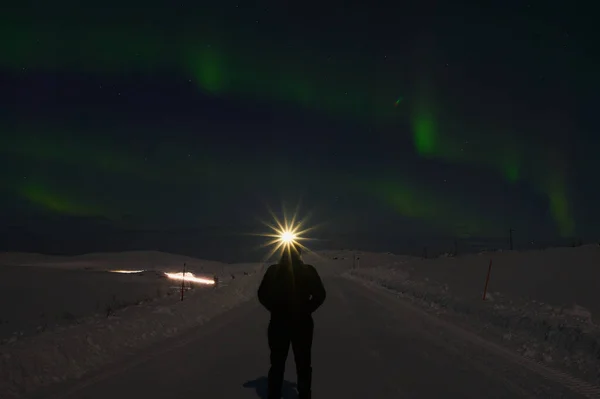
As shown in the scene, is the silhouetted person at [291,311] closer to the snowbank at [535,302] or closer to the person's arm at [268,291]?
the person's arm at [268,291]

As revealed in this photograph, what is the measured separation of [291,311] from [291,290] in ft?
0.85

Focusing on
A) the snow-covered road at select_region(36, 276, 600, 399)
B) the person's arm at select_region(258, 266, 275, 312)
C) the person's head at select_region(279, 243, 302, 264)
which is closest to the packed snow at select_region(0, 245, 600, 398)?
the snow-covered road at select_region(36, 276, 600, 399)

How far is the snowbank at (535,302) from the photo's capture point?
10219 mm

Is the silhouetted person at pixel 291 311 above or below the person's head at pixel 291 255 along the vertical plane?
below

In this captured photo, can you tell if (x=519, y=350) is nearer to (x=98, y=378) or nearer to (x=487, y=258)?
(x=98, y=378)

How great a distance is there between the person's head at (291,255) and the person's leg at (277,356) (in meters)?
0.79

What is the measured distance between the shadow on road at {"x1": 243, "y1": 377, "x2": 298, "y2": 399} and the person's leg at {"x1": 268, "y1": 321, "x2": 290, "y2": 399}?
53cm

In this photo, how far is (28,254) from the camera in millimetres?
148625

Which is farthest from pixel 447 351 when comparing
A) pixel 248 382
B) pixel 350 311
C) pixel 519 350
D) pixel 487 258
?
pixel 487 258

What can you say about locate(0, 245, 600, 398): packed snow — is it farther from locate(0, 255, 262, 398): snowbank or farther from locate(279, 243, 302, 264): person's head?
locate(279, 243, 302, 264): person's head

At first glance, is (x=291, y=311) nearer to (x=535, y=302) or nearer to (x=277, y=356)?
(x=277, y=356)

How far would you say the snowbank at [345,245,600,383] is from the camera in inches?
402

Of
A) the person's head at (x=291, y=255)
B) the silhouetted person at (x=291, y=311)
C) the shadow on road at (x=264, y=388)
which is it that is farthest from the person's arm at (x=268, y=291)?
the shadow on road at (x=264, y=388)

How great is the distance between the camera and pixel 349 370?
772 cm
